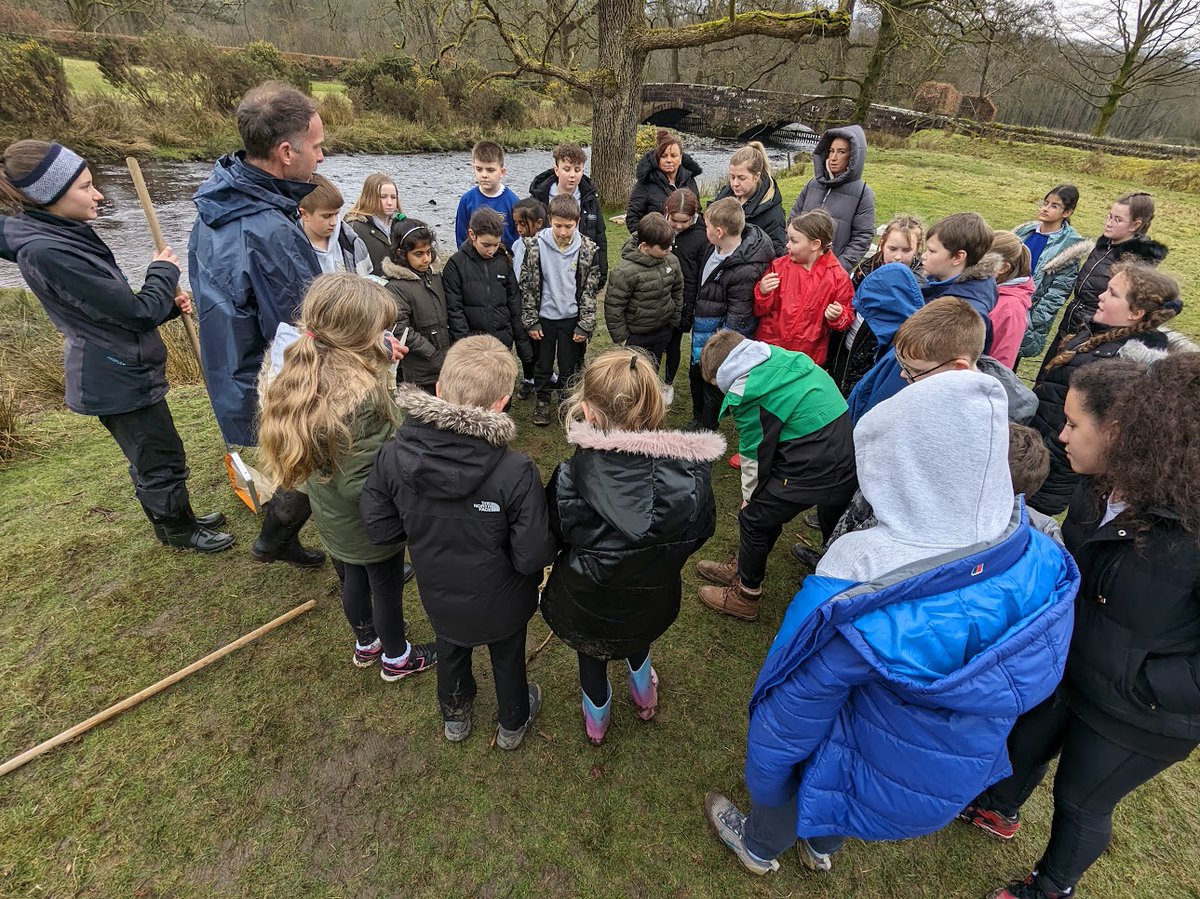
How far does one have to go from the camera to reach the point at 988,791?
215 centimetres

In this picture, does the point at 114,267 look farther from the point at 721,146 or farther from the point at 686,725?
the point at 721,146

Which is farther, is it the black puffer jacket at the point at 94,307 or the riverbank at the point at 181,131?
the riverbank at the point at 181,131

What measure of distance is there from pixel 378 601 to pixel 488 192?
3968mm

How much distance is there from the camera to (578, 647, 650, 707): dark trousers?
228 cm

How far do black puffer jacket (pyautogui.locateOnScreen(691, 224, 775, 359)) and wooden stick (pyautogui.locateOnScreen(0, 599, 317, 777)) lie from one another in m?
3.23

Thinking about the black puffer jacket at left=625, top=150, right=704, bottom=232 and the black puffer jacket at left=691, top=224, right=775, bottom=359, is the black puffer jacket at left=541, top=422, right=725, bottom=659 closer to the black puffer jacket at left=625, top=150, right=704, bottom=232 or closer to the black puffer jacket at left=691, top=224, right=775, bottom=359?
the black puffer jacket at left=691, top=224, right=775, bottom=359

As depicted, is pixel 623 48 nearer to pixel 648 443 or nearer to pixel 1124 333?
pixel 1124 333

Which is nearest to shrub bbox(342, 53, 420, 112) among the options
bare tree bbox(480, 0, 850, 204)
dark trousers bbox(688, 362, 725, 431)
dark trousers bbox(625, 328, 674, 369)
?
bare tree bbox(480, 0, 850, 204)

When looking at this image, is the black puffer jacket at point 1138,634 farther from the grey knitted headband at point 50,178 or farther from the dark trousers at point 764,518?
the grey knitted headband at point 50,178

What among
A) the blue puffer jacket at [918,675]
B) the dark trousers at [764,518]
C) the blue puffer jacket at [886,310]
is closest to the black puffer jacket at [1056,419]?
the blue puffer jacket at [886,310]

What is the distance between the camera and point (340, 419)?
212cm

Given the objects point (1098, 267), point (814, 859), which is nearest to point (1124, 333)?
point (1098, 267)

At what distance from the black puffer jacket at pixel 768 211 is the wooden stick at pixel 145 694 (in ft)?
14.3

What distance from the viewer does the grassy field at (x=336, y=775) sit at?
2039mm
